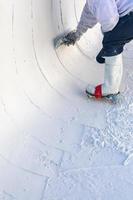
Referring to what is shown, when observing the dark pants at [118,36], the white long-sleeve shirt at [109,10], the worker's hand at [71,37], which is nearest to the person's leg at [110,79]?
the dark pants at [118,36]

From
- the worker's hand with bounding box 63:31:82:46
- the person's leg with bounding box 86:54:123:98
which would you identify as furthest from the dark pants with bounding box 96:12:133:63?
the worker's hand with bounding box 63:31:82:46

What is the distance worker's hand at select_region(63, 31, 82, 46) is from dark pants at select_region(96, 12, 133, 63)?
0.45 m

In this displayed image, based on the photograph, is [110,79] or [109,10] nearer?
[109,10]

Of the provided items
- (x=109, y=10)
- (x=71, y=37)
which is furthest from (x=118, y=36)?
(x=71, y=37)

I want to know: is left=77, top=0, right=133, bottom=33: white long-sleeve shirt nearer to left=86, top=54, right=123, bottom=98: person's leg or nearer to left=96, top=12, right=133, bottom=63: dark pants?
left=96, top=12, right=133, bottom=63: dark pants

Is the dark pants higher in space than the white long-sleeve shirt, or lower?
lower

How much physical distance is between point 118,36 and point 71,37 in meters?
0.54

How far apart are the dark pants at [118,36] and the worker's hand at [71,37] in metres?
0.45

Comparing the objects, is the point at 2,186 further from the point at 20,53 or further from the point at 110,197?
the point at 20,53

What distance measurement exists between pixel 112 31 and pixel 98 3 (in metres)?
0.20

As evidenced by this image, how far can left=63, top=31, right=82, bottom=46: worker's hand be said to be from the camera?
9.32ft

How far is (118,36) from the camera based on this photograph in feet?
7.84

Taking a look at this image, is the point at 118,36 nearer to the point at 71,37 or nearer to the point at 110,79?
the point at 110,79

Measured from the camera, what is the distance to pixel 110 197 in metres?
1.91
